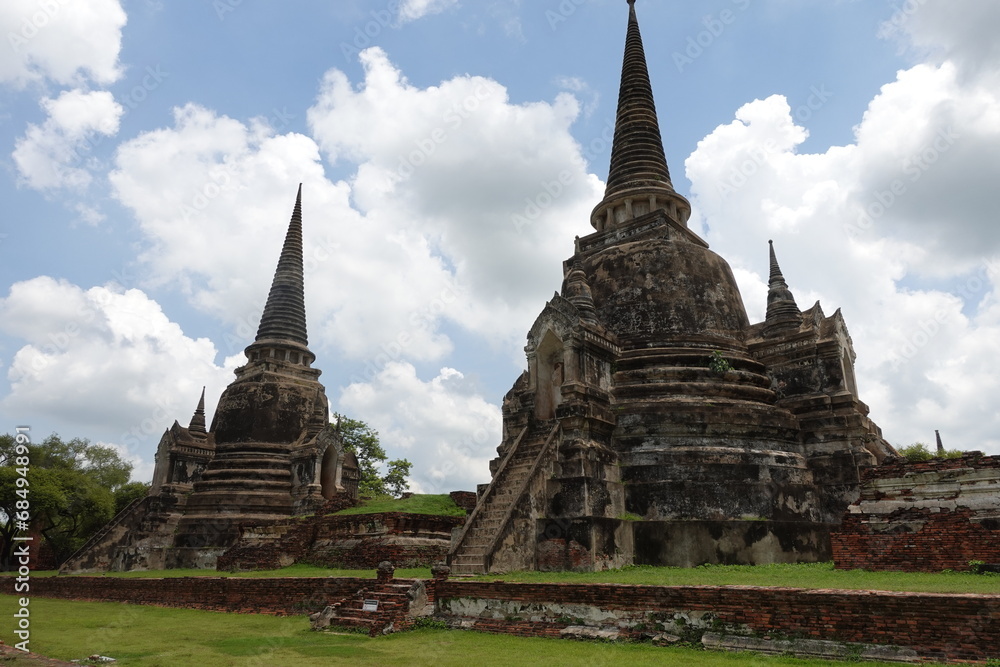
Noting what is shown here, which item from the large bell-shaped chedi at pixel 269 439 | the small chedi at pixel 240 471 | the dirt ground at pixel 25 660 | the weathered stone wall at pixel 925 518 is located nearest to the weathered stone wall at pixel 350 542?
the small chedi at pixel 240 471

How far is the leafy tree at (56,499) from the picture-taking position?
3247 centimetres

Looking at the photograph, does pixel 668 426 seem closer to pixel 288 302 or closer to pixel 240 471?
pixel 240 471

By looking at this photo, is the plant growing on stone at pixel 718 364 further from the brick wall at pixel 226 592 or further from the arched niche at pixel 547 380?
the brick wall at pixel 226 592

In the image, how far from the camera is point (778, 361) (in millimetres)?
18812

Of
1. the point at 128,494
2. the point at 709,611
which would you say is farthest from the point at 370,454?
the point at 709,611

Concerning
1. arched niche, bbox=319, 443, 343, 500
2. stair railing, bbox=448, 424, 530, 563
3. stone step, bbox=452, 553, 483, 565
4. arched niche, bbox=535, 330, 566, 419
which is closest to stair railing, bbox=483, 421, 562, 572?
stone step, bbox=452, 553, 483, 565

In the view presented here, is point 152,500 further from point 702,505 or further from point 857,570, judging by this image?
point 857,570

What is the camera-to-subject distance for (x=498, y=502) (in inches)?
591

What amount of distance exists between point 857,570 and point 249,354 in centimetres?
2752

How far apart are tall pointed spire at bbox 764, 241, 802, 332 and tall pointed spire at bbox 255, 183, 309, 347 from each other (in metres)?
21.3

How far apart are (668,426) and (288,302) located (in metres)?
22.4

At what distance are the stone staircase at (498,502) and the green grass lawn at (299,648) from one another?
265 cm

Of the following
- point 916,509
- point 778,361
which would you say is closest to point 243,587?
point 916,509

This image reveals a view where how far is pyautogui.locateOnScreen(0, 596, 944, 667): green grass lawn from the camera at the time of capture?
809 cm
